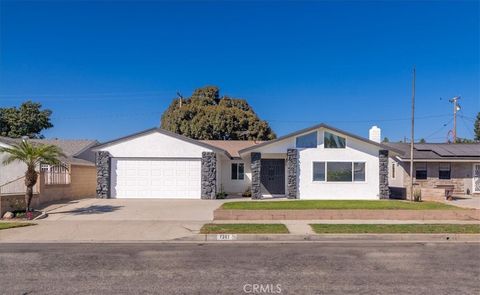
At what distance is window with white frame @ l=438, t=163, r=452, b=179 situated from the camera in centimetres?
2880

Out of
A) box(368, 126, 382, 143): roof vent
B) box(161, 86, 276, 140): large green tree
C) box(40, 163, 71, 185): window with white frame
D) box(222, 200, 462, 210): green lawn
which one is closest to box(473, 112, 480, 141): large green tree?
box(161, 86, 276, 140): large green tree

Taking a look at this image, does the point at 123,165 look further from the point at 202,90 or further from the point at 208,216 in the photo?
the point at 202,90

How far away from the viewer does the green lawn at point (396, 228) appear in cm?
1259

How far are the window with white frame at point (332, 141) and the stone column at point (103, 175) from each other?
1204 cm

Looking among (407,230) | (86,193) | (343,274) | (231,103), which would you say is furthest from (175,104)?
(343,274)

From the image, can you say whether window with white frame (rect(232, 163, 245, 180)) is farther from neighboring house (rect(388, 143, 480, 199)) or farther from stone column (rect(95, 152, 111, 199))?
neighboring house (rect(388, 143, 480, 199))

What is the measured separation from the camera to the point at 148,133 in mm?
24344

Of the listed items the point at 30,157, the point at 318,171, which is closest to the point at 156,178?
the point at 30,157

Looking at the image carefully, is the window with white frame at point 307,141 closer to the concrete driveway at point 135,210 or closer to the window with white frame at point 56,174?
the concrete driveway at point 135,210

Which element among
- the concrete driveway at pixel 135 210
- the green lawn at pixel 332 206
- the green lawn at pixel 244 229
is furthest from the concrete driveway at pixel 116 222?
the green lawn at pixel 332 206

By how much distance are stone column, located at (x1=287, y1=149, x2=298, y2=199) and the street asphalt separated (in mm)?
12510

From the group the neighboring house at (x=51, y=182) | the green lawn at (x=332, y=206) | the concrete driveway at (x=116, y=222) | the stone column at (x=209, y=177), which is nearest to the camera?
the concrete driveway at (x=116, y=222)

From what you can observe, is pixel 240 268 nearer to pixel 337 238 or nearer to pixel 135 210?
pixel 337 238

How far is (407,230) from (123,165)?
53.1 ft
